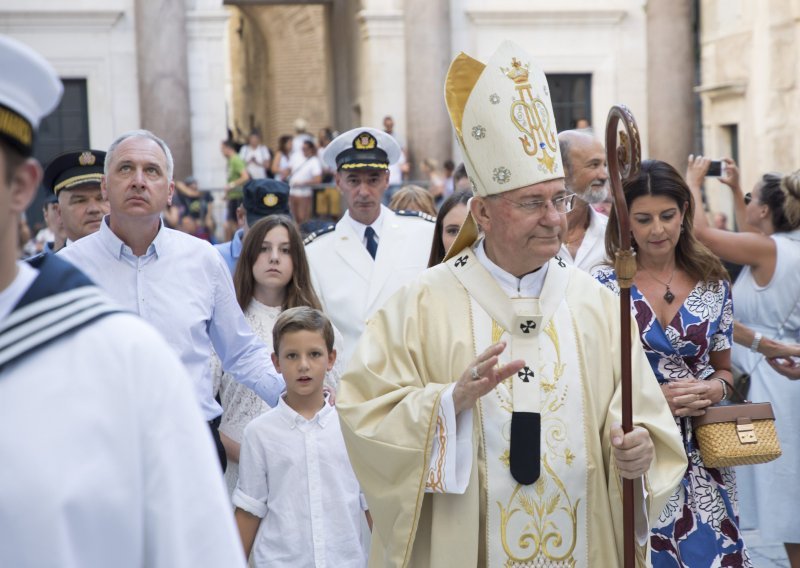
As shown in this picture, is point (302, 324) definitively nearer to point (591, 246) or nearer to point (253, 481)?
point (253, 481)

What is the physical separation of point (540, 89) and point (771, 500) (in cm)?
344

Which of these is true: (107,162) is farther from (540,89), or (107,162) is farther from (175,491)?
(175,491)

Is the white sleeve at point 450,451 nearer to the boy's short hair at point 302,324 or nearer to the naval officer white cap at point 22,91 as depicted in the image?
the boy's short hair at point 302,324

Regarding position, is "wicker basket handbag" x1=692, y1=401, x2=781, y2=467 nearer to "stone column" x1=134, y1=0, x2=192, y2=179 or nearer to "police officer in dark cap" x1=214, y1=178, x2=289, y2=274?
"police officer in dark cap" x1=214, y1=178, x2=289, y2=274

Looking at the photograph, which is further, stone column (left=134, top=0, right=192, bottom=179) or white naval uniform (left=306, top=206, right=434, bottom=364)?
stone column (left=134, top=0, right=192, bottom=179)

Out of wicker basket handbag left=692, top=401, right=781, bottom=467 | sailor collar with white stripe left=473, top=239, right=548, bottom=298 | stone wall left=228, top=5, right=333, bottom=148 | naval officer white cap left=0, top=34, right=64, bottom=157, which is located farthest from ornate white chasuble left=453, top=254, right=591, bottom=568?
stone wall left=228, top=5, right=333, bottom=148

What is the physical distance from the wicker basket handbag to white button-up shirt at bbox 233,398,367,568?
52.5 inches

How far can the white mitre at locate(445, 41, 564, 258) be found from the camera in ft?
12.6

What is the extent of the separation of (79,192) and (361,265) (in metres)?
1.53

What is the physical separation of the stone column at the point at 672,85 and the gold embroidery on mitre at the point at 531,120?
17.0 m

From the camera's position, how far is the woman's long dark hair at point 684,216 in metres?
4.79

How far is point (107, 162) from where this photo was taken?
496cm

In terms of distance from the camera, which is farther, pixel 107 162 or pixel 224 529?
pixel 107 162

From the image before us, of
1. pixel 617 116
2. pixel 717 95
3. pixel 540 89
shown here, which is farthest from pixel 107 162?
pixel 717 95
